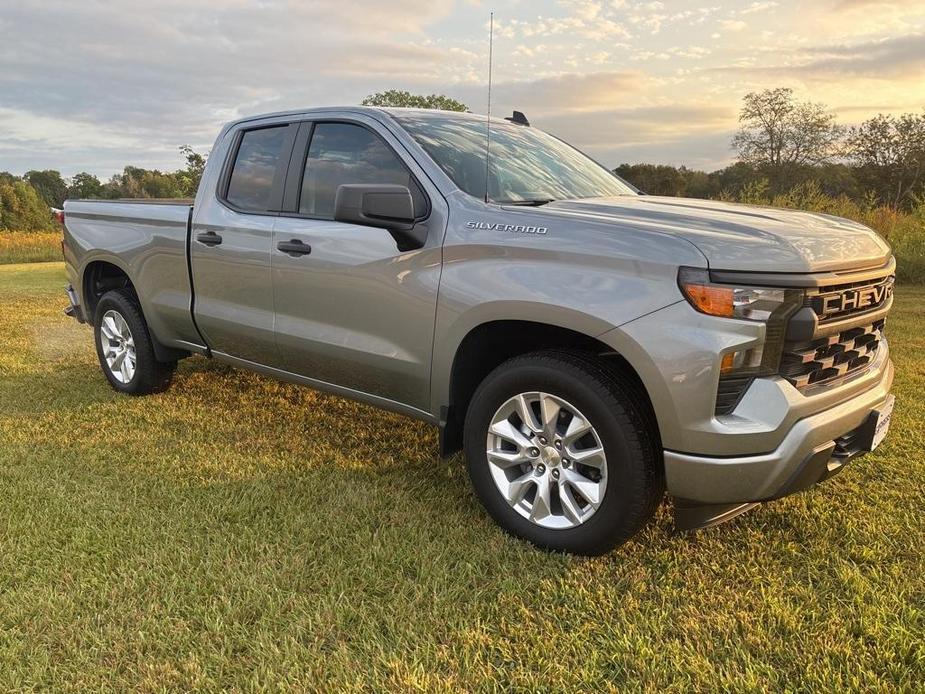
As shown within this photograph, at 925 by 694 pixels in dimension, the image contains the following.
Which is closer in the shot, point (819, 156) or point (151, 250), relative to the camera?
point (151, 250)

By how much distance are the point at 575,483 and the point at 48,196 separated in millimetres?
90030

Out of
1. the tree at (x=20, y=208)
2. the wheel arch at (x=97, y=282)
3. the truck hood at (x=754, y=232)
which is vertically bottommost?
the tree at (x=20, y=208)

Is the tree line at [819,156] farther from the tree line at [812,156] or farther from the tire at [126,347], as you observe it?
the tire at [126,347]

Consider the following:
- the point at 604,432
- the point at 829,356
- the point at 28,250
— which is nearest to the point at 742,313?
the point at 829,356

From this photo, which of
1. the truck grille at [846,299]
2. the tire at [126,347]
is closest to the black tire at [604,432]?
the truck grille at [846,299]

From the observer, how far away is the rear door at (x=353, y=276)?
323 centimetres

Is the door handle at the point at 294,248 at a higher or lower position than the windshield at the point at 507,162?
lower

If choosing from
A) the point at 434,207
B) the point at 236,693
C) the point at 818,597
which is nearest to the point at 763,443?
the point at 818,597

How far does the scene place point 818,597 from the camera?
2.60 metres

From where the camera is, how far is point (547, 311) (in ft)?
9.05

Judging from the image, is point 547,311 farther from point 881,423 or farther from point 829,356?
point 881,423

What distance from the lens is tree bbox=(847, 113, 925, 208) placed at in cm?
3020

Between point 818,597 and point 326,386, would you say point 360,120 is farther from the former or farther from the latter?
point 818,597

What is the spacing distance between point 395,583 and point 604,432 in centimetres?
100
